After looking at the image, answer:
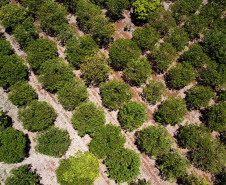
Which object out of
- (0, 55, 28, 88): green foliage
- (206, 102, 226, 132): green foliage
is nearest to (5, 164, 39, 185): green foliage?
(0, 55, 28, 88): green foliage

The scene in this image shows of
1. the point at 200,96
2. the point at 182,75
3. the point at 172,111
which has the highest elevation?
the point at 182,75

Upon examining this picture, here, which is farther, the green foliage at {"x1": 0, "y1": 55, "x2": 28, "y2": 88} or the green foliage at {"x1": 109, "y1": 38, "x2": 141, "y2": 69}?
the green foliage at {"x1": 109, "y1": 38, "x2": 141, "y2": 69}

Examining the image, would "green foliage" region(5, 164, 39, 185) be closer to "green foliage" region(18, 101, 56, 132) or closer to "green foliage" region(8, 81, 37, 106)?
"green foliage" region(18, 101, 56, 132)

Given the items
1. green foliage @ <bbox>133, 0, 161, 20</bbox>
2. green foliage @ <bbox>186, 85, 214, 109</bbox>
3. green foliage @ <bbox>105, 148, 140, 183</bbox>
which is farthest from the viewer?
green foliage @ <bbox>133, 0, 161, 20</bbox>

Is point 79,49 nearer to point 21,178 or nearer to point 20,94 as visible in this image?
point 20,94

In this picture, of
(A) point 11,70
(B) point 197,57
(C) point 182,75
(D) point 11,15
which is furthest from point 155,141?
(D) point 11,15

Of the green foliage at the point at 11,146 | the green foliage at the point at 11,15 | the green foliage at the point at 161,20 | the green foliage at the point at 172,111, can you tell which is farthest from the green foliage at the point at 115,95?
the green foliage at the point at 11,15
